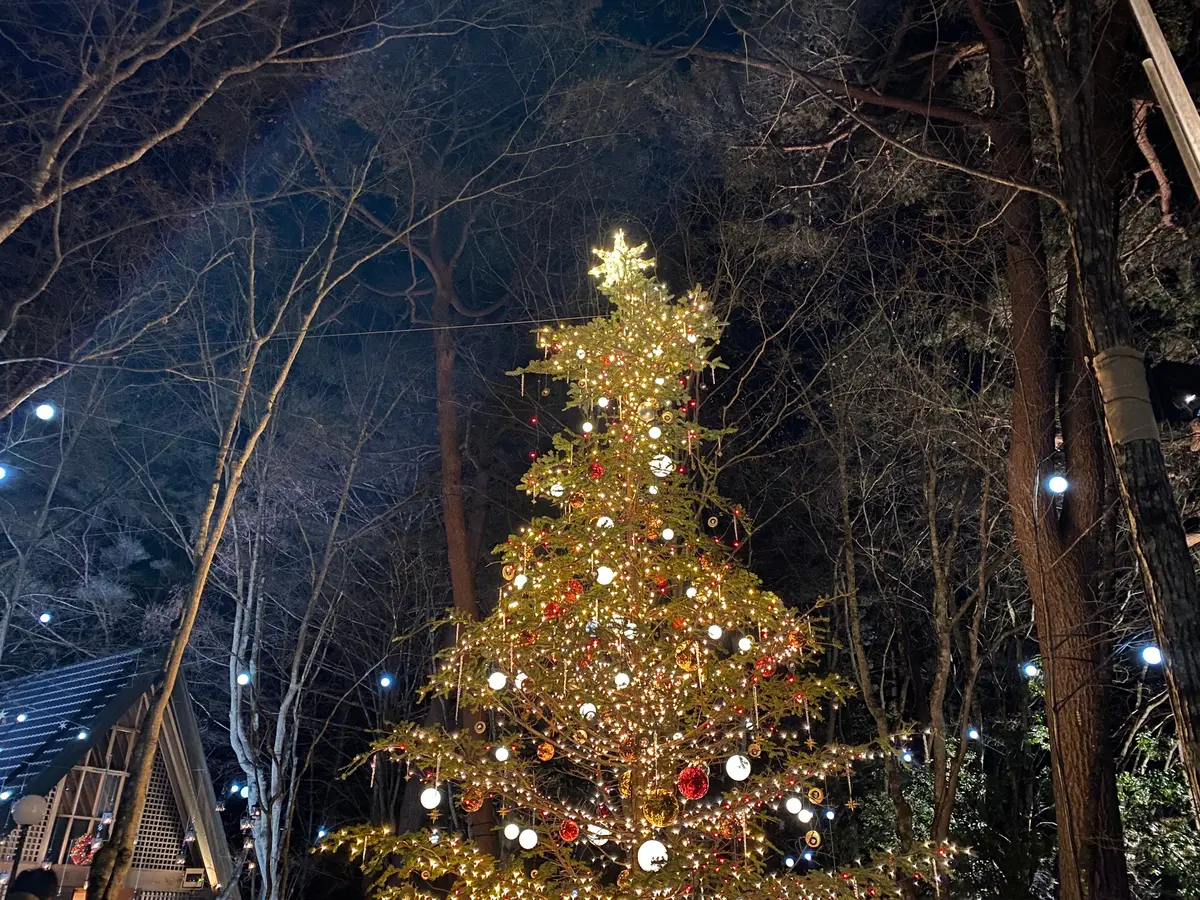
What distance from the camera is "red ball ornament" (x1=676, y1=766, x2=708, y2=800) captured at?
4.99 meters

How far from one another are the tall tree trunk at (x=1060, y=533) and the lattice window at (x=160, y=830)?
8.66 m

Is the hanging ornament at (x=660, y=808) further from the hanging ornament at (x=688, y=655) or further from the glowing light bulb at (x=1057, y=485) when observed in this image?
the glowing light bulb at (x=1057, y=485)

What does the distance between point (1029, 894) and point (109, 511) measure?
1503 cm

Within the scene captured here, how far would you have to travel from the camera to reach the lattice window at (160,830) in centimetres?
841

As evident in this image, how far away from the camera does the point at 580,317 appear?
898cm

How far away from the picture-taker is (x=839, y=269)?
31.6 ft

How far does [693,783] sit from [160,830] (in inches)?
270

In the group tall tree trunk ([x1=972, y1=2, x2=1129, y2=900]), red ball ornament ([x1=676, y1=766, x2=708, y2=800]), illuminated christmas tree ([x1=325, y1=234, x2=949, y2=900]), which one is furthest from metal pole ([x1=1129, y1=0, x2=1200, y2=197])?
red ball ornament ([x1=676, y1=766, x2=708, y2=800])

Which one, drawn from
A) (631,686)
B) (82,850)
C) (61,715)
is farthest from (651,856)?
(61,715)

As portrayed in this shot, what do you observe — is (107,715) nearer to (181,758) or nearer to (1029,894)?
(181,758)

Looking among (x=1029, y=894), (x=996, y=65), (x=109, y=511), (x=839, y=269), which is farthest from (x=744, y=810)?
(x=109, y=511)

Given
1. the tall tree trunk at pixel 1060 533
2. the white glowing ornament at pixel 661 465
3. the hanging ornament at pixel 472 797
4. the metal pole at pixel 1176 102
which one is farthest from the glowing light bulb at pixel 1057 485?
the hanging ornament at pixel 472 797

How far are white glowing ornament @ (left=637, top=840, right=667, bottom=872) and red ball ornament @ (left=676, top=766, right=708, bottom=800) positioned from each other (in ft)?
1.23

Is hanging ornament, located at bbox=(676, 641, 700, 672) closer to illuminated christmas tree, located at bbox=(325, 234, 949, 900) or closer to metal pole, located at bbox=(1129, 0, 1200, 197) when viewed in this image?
illuminated christmas tree, located at bbox=(325, 234, 949, 900)
